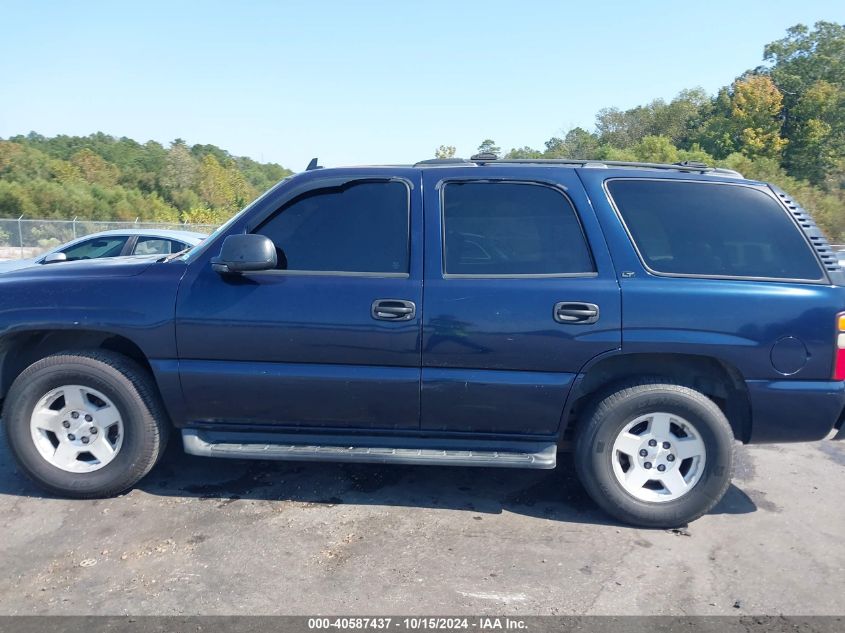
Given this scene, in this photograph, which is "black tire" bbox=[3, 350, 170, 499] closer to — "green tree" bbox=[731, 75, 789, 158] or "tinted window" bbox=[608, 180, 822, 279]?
"tinted window" bbox=[608, 180, 822, 279]

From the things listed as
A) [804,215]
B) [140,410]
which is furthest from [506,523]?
[804,215]

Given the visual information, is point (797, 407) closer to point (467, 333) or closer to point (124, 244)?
point (467, 333)

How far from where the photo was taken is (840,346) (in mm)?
3613

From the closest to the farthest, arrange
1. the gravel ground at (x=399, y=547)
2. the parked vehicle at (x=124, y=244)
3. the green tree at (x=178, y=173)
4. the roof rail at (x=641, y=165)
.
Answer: the gravel ground at (x=399, y=547) < the roof rail at (x=641, y=165) < the parked vehicle at (x=124, y=244) < the green tree at (x=178, y=173)

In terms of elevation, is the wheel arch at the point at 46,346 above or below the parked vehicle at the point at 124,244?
below

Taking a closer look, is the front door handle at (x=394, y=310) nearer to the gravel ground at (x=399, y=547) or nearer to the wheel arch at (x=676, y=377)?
the wheel arch at (x=676, y=377)

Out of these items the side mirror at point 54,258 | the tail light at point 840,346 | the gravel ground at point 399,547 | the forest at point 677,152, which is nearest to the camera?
the gravel ground at point 399,547

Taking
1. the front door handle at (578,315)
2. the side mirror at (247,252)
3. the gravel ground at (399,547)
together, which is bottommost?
the gravel ground at (399,547)

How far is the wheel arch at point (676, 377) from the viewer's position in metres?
3.78

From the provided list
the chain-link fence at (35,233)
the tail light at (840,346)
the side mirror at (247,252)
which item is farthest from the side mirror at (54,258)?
the chain-link fence at (35,233)

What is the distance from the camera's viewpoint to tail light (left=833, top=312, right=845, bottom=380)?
361 cm

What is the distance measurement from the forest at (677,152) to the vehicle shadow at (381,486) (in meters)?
32.4

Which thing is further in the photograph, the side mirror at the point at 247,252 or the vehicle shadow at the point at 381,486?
the vehicle shadow at the point at 381,486

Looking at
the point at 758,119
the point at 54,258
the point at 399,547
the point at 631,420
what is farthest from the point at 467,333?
the point at 758,119
